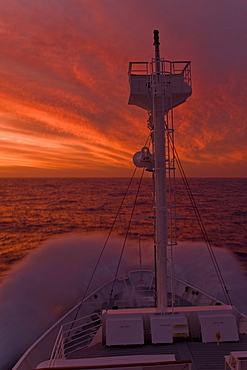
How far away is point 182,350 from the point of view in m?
8.78

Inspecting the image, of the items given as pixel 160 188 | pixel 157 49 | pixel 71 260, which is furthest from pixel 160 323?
pixel 71 260

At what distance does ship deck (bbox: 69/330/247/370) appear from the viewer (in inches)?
330

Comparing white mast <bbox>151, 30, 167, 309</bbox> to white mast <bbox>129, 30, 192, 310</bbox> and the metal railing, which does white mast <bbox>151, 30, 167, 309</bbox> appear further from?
the metal railing

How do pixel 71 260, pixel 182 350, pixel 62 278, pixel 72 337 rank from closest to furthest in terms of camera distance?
1. pixel 182 350
2. pixel 72 337
3. pixel 62 278
4. pixel 71 260

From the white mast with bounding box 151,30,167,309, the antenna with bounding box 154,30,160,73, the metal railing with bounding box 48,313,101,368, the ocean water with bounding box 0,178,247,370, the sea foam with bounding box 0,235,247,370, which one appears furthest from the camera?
the ocean water with bounding box 0,178,247,370

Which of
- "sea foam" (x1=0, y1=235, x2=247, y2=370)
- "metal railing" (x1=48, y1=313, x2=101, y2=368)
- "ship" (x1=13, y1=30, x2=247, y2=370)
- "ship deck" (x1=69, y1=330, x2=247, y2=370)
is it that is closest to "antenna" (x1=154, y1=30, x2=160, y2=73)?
"ship" (x1=13, y1=30, x2=247, y2=370)

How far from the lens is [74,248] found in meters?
40.5

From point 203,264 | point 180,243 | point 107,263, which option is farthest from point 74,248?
point 203,264

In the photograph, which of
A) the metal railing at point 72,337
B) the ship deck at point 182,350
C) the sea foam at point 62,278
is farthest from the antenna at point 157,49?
the sea foam at point 62,278

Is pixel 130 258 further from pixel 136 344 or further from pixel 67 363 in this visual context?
pixel 67 363

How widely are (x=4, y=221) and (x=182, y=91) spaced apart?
64.2m

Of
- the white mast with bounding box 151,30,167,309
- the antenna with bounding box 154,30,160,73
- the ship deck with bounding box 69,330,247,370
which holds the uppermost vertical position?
the antenna with bounding box 154,30,160,73

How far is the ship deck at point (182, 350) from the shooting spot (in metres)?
8.38

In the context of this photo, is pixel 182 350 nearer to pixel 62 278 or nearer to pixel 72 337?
pixel 72 337
